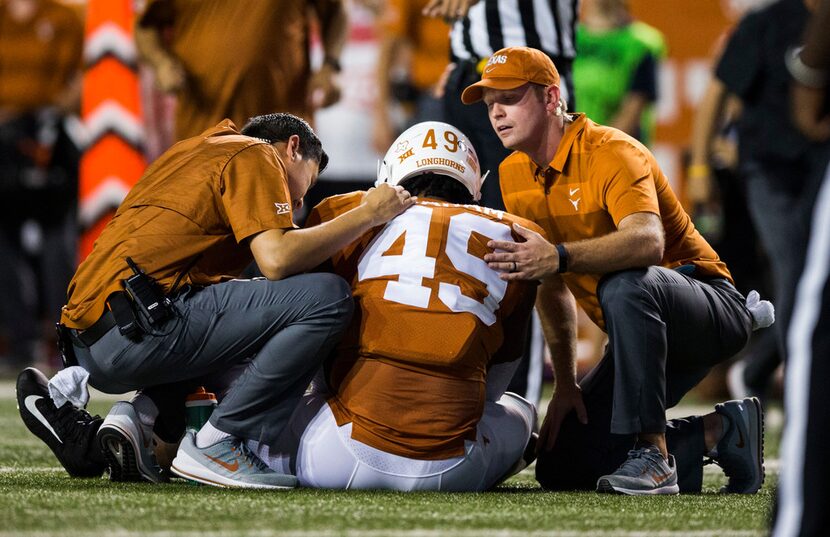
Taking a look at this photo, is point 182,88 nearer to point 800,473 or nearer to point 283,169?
point 283,169

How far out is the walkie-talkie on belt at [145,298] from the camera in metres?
3.52

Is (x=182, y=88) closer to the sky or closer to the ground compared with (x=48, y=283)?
closer to the sky

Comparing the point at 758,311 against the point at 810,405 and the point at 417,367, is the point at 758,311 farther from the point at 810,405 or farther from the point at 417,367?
the point at 810,405

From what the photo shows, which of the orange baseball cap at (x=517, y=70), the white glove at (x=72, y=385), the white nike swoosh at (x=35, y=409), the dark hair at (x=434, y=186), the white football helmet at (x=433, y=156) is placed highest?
the orange baseball cap at (x=517, y=70)

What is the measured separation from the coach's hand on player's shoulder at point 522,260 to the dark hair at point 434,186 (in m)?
0.28

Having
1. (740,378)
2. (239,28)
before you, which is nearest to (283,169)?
(239,28)

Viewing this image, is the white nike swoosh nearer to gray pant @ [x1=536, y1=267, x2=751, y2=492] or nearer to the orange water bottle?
the orange water bottle

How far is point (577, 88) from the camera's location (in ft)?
23.6

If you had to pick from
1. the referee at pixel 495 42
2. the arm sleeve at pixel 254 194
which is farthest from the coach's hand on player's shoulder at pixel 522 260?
the referee at pixel 495 42

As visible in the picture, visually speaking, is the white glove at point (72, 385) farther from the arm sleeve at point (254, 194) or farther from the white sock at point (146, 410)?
the arm sleeve at point (254, 194)

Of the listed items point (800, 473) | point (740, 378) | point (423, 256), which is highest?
point (423, 256)

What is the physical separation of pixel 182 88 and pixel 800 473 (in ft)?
14.0

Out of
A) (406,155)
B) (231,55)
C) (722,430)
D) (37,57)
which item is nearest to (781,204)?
(722,430)

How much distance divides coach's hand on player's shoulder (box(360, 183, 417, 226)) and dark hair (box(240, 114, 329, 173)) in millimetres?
356
